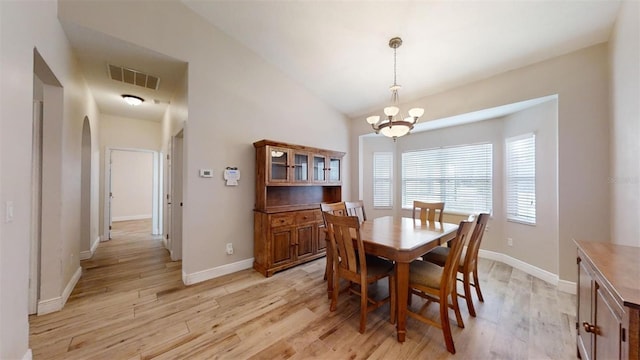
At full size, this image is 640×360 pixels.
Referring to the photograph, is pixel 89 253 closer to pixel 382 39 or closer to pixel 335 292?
pixel 335 292

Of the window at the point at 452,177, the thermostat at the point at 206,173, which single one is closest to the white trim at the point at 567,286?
the window at the point at 452,177

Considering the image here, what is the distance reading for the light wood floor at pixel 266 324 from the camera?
5.80 feet

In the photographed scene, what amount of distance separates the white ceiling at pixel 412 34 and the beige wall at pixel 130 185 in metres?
6.48

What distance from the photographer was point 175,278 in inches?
122

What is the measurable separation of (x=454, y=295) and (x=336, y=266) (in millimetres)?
1073

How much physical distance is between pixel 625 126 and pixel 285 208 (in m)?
3.62

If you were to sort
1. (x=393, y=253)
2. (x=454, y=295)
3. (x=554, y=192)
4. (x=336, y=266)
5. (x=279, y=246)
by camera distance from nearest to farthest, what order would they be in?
(x=393, y=253), (x=454, y=295), (x=336, y=266), (x=554, y=192), (x=279, y=246)

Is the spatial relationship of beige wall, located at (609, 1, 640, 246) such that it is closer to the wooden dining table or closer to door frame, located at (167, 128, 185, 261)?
the wooden dining table

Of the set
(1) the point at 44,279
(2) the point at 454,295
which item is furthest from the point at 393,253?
(1) the point at 44,279

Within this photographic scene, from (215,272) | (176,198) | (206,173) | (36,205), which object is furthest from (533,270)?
(36,205)

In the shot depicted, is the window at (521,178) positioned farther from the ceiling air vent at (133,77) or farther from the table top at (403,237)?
the ceiling air vent at (133,77)

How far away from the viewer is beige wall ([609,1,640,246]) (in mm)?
1868

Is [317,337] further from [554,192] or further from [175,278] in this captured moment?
[554,192]

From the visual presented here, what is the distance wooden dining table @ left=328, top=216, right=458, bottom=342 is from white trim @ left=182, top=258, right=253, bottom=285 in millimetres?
1851
